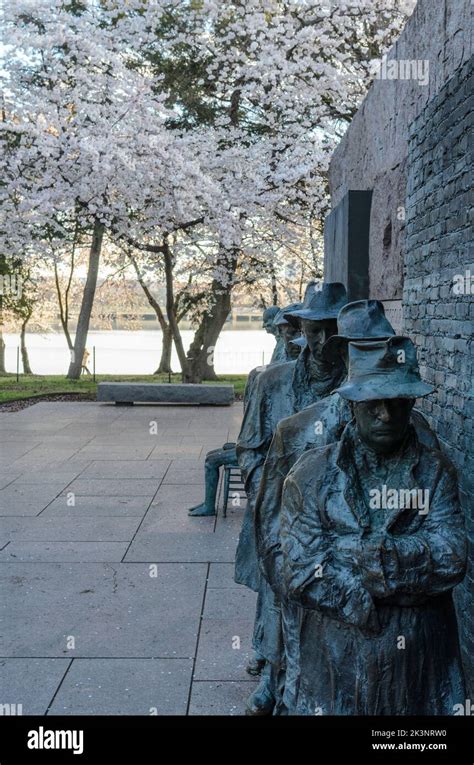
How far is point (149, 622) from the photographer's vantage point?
641 cm

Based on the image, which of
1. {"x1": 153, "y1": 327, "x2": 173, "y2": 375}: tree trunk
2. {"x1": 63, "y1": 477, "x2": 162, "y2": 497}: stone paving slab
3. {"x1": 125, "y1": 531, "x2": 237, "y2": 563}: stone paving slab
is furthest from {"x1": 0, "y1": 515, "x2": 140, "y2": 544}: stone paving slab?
{"x1": 153, "y1": 327, "x2": 173, "y2": 375}: tree trunk

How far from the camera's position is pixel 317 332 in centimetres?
484

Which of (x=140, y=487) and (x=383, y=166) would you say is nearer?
(x=383, y=166)

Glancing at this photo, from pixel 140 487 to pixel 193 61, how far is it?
13738 mm

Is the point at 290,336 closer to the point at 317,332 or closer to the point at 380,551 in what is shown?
the point at 317,332

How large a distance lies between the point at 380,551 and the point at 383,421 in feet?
1.35

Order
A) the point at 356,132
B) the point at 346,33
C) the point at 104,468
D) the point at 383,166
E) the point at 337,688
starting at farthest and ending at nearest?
the point at 346,33, the point at 104,468, the point at 356,132, the point at 383,166, the point at 337,688

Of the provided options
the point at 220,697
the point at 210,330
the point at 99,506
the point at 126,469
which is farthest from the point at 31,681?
the point at 210,330

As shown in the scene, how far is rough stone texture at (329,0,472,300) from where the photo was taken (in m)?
5.82

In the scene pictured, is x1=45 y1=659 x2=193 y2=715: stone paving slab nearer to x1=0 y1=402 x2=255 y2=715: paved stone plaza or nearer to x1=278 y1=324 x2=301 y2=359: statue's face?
x1=0 y1=402 x2=255 y2=715: paved stone plaza

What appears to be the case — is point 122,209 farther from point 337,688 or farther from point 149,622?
point 337,688

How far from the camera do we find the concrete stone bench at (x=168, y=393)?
1906 cm
